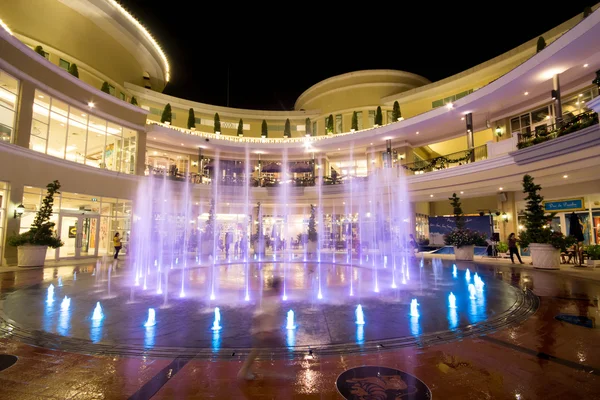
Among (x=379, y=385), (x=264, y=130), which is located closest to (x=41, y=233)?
(x=379, y=385)

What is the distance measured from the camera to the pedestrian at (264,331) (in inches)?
134

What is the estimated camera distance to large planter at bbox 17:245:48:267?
13570 millimetres

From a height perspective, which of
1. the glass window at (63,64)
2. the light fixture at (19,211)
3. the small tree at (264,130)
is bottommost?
the light fixture at (19,211)

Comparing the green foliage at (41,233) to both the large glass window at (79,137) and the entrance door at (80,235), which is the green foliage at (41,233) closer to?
the entrance door at (80,235)

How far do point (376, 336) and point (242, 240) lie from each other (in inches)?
983

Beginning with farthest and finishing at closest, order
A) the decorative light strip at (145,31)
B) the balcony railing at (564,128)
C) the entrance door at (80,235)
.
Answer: the decorative light strip at (145,31) → the entrance door at (80,235) → the balcony railing at (564,128)

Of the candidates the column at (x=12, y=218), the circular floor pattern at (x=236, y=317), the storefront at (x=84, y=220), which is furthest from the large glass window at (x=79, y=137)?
the circular floor pattern at (x=236, y=317)

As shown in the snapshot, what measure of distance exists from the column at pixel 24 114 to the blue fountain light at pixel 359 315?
55.3 ft

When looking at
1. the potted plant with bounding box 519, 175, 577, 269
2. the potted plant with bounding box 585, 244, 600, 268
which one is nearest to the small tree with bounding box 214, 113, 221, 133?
the potted plant with bounding box 519, 175, 577, 269

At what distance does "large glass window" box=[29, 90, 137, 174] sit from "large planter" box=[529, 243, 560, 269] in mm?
23209

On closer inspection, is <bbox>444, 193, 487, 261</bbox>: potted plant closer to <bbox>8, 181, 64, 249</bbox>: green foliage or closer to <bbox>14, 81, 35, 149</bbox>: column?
<bbox>8, 181, 64, 249</bbox>: green foliage

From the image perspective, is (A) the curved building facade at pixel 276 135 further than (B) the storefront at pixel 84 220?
No

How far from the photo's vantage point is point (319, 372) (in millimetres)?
3430

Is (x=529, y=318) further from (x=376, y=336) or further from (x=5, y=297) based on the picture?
(x=5, y=297)
